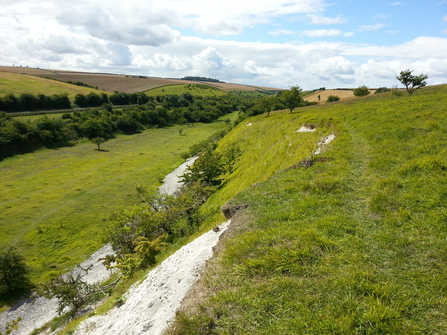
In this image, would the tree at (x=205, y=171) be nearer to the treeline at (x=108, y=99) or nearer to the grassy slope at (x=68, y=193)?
the grassy slope at (x=68, y=193)

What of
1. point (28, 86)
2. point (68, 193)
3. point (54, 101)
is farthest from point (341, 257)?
point (28, 86)

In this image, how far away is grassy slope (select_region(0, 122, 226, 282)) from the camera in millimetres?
34062

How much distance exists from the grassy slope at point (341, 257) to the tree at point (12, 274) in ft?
89.3

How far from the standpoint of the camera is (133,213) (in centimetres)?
2514

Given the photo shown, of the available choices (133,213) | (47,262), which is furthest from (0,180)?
(133,213)

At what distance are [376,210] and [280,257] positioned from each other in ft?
16.8

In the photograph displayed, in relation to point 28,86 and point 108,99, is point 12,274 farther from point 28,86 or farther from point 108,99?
point 108,99

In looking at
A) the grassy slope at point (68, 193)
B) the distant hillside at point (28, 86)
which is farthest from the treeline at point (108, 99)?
the grassy slope at point (68, 193)

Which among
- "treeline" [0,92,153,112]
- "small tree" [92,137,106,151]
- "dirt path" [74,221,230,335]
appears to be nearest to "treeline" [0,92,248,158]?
"small tree" [92,137,106,151]

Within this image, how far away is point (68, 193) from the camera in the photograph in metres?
51.3

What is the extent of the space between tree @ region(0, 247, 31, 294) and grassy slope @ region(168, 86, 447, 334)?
2723cm

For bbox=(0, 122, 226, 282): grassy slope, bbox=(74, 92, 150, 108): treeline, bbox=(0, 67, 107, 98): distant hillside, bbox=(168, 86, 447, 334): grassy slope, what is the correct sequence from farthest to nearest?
bbox=(74, 92, 150, 108): treeline
bbox=(0, 67, 107, 98): distant hillside
bbox=(0, 122, 226, 282): grassy slope
bbox=(168, 86, 447, 334): grassy slope

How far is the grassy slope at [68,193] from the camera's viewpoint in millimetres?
34062

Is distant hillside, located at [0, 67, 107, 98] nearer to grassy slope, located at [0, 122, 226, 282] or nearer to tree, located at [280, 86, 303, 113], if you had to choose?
grassy slope, located at [0, 122, 226, 282]
